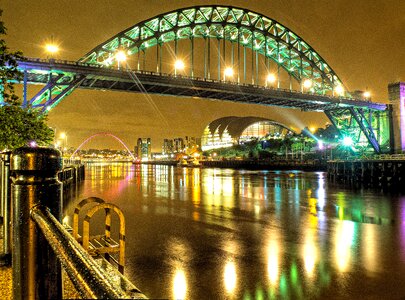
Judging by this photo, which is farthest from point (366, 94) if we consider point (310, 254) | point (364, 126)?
point (310, 254)

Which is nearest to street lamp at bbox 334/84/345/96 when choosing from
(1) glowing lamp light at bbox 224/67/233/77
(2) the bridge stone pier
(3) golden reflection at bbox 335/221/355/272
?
(2) the bridge stone pier

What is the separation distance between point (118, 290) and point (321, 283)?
5.96 meters

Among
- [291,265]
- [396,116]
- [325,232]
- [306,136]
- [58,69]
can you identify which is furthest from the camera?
[306,136]

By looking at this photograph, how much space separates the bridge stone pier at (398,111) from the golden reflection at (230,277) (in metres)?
53.8

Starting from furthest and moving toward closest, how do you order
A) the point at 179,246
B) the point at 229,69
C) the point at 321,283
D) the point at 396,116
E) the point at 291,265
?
the point at 229,69 < the point at 396,116 < the point at 179,246 < the point at 291,265 < the point at 321,283

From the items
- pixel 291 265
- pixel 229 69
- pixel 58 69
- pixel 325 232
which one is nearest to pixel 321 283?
pixel 291 265

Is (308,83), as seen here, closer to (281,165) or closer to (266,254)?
(281,165)

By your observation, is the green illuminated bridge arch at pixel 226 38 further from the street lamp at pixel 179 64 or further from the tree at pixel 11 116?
the tree at pixel 11 116

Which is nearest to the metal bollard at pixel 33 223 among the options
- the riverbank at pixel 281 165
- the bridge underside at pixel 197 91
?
the bridge underside at pixel 197 91

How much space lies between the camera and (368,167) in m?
37.5

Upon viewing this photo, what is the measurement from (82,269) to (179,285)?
5.24 metres

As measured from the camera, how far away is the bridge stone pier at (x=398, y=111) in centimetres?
5275

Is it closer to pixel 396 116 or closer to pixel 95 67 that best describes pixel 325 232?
pixel 95 67

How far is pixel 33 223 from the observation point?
1885mm
